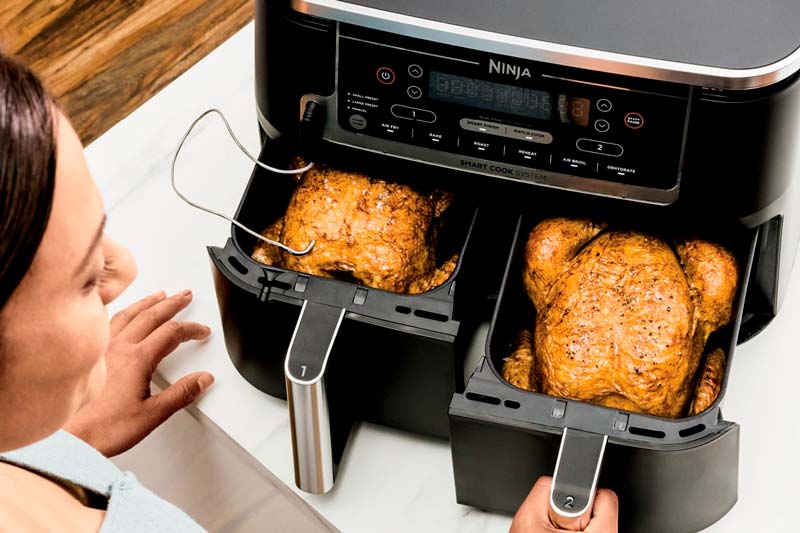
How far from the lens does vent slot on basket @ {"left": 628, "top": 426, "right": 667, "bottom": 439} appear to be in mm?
805

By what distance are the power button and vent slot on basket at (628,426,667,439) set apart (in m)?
0.36

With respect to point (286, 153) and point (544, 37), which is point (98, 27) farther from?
point (544, 37)

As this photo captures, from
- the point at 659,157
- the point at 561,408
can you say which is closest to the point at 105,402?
the point at 561,408

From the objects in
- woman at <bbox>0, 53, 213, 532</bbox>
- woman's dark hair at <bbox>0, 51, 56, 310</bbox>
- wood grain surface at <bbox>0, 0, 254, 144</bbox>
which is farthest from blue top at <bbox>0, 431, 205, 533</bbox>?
wood grain surface at <bbox>0, 0, 254, 144</bbox>

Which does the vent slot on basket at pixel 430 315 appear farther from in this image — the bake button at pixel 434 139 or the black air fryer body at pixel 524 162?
the bake button at pixel 434 139

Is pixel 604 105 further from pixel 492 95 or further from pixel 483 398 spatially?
pixel 483 398

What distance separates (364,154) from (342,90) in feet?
0.21

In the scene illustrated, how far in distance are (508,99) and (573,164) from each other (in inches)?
3.2

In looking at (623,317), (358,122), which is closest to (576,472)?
(623,317)

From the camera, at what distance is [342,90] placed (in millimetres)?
925

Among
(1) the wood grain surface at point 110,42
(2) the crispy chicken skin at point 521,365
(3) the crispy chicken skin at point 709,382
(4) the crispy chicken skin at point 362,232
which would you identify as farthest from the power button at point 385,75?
(1) the wood grain surface at point 110,42

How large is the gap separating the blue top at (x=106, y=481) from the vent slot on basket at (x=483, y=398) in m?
0.28

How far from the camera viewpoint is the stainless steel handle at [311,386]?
0.86 m

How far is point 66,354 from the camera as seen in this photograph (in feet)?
2.15
